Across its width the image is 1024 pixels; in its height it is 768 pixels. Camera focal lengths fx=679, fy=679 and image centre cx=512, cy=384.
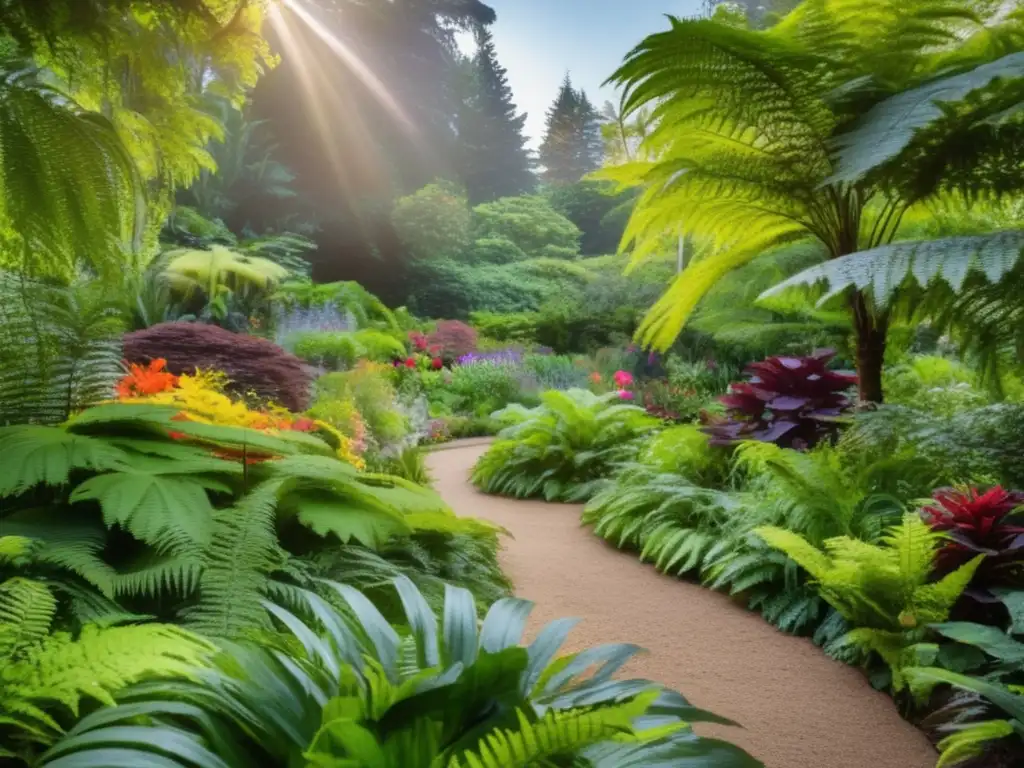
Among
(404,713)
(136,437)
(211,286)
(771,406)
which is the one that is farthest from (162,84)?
(211,286)

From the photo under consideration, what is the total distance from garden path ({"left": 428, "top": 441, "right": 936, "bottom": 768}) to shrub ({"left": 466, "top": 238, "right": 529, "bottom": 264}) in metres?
12.6

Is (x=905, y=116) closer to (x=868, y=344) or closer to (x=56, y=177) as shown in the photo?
(x=868, y=344)

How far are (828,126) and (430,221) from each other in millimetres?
11576

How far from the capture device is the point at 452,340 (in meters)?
10.2

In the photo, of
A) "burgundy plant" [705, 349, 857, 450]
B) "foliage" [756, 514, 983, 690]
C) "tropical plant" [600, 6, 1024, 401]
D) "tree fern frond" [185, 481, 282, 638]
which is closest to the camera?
"tree fern frond" [185, 481, 282, 638]

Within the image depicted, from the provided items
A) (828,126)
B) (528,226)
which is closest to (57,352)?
(828,126)

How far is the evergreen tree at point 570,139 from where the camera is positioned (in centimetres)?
2086

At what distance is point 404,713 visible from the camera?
976mm

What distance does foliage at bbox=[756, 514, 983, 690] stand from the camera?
1.76m

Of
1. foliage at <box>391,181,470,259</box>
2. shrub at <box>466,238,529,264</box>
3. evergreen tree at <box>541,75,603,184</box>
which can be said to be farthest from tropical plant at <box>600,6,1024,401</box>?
evergreen tree at <box>541,75,603,184</box>

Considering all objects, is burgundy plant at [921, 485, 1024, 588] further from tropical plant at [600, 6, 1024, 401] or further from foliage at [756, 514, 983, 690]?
tropical plant at [600, 6, 1024, 401]

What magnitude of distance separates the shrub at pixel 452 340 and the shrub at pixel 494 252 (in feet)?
16.6

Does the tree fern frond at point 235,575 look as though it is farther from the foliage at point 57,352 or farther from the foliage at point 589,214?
the foliage at point 589,214

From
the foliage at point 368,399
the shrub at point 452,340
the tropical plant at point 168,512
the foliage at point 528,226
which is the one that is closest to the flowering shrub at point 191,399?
the tropical plant at point 168,512
